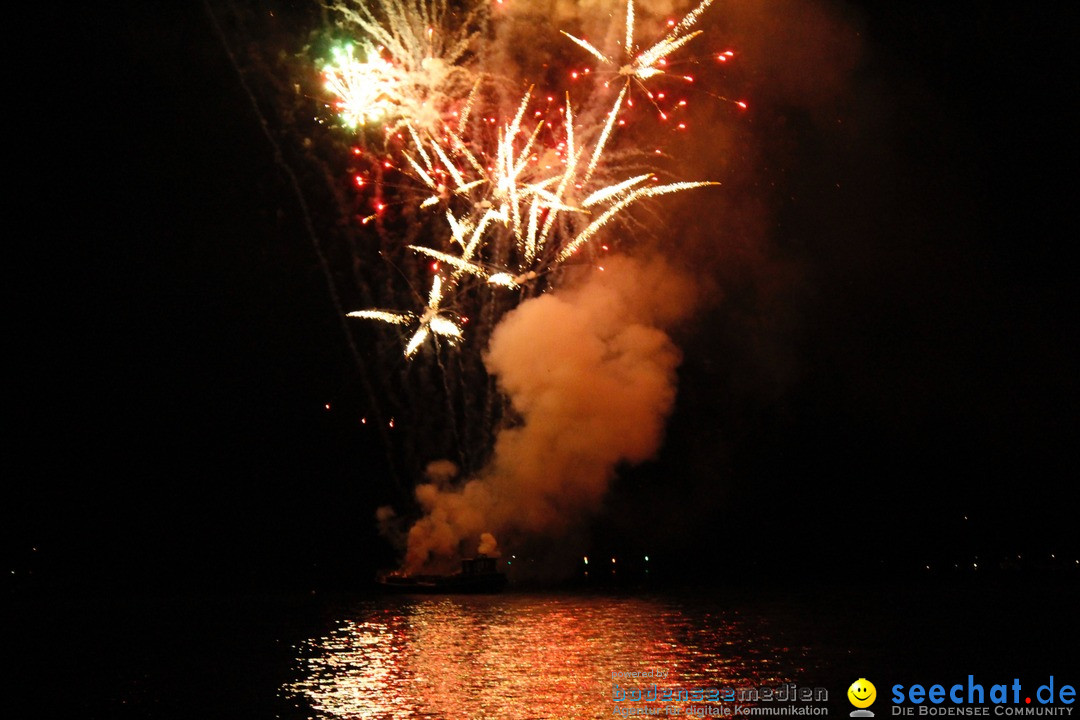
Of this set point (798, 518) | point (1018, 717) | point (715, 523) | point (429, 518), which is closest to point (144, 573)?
point (429, 518)

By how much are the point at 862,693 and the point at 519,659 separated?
6159 mm

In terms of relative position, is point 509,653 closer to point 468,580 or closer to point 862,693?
point 862,693

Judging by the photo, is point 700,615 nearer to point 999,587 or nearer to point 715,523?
point 999,587

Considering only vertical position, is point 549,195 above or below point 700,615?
above

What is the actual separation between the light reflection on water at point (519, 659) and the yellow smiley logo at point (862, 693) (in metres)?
1.15

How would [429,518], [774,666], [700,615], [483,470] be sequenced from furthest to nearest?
[429,518], [483,470], [700,615], [774,666]

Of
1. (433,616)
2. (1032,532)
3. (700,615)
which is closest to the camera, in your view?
(700,615)

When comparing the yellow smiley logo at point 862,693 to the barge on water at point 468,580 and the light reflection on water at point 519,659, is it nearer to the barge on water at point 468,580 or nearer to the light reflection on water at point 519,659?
the light reflection on water at point 519,659

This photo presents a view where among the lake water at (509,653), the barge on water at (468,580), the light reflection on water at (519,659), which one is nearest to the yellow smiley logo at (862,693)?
the lake water at (509,653)

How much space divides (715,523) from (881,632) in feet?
82.4

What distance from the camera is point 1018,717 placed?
38.8 feet

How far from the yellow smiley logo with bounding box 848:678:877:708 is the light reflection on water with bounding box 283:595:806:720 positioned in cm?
115

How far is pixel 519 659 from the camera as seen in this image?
16625 millimetres

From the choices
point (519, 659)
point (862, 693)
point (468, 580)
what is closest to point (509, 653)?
point (519, 659)
